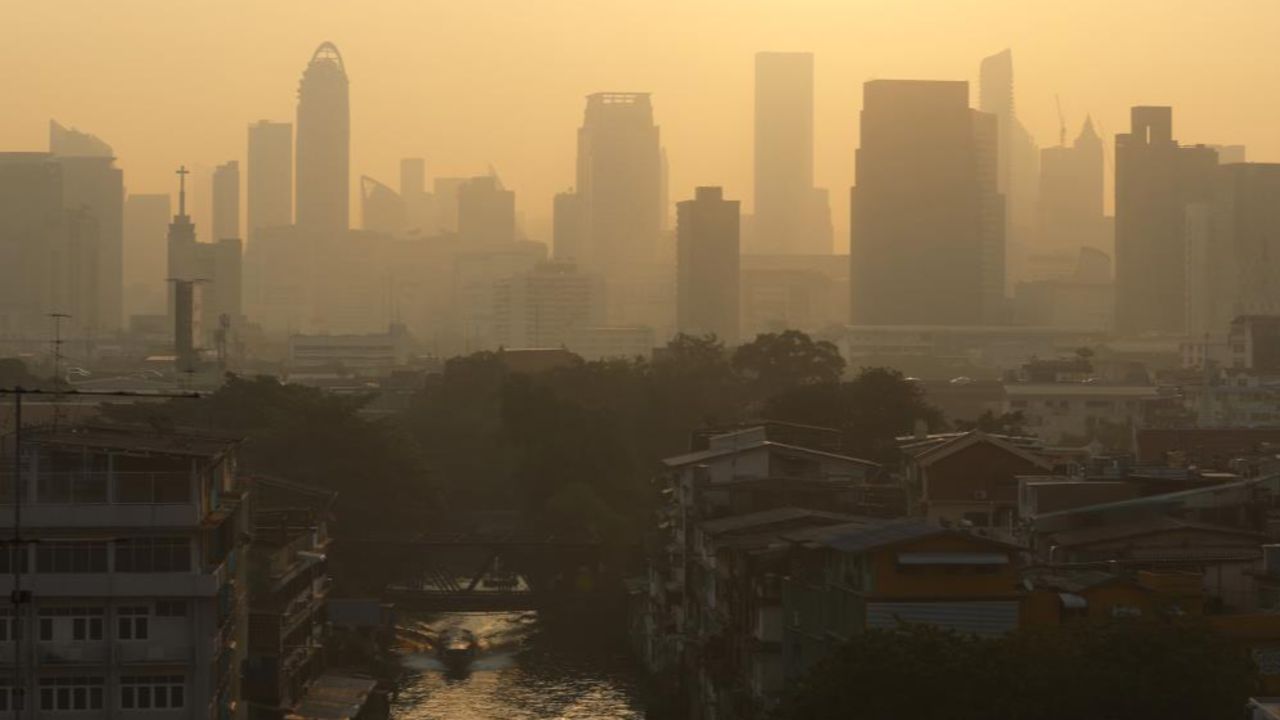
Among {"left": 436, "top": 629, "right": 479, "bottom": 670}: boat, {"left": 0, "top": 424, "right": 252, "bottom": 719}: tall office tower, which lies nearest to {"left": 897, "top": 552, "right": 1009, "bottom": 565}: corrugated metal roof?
{"left": 0, "top": 424, "right": 252, "bottom": 719}: tall office tower

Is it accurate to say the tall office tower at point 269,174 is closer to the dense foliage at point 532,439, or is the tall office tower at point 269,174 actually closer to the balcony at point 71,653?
the dense foliage at point 532,439

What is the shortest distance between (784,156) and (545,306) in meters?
33.5

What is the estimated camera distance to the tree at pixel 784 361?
151 ft

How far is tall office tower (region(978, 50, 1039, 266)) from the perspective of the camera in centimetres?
15550

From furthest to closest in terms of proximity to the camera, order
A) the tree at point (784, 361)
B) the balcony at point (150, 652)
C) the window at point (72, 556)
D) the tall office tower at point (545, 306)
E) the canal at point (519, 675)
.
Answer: the tall office tower at point (545, 306) < the tree at point (784, 361) < the canal at point (519, 675) < the balcony at point (150, 652) < the window at point (72, 556)

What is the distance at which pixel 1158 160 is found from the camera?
122438mm

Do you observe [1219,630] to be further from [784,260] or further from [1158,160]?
[784,260]

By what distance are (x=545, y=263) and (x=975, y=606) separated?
388 ft

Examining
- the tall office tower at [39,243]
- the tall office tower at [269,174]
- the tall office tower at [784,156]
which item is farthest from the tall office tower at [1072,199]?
the tall office tower at [39,243]

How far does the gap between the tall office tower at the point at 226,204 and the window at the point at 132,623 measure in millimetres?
148632

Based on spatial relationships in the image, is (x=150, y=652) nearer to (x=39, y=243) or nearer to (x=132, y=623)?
(x=132, y=623)

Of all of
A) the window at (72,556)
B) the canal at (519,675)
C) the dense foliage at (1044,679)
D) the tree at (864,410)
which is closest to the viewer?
the dense foliage at (1044,679)

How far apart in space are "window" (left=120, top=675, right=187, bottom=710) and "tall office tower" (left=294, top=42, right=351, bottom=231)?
473 ft

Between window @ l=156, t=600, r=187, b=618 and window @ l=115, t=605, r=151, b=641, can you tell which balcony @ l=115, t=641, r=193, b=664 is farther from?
window @ l=156, t=600, r=187, b=618
